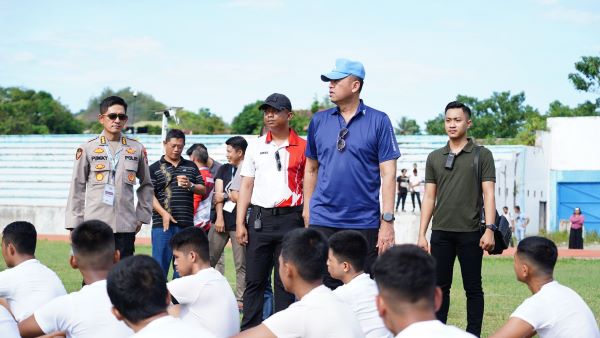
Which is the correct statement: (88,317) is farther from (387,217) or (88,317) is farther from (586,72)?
(586,72)

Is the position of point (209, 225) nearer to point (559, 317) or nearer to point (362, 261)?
point (362, 261)

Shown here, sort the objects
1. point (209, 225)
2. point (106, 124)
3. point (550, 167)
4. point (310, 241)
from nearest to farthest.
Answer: point (310, 241), point (106, 124), point (209, 225), point (550, 167)

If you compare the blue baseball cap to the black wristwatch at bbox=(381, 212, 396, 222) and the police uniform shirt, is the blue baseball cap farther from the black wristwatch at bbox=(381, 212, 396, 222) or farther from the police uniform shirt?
the police uniform shirt

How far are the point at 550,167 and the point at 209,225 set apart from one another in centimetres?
3461

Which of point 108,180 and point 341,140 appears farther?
point 108,180

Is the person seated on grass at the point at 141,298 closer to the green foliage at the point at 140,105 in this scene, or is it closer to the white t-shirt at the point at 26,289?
the white t-shirt at the point at 26,289

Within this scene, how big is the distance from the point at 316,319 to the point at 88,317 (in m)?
1.24

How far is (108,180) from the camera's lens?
27.9 ft

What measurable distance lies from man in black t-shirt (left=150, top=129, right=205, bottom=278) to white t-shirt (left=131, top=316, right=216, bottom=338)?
6.50 meters

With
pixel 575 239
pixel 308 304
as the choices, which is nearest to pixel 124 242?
pixel 308 304

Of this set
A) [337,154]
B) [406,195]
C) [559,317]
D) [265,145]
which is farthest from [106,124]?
[406,195]

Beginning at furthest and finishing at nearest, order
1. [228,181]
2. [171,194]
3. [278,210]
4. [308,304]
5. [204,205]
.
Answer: [204,205]
[228,181]
[171,194]
[278,210]
[308,304]

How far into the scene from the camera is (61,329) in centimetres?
520

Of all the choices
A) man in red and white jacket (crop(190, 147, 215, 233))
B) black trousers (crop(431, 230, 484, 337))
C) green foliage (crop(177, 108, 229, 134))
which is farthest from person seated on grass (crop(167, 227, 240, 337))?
green foliage (crop(177, 108, 229, 134))
